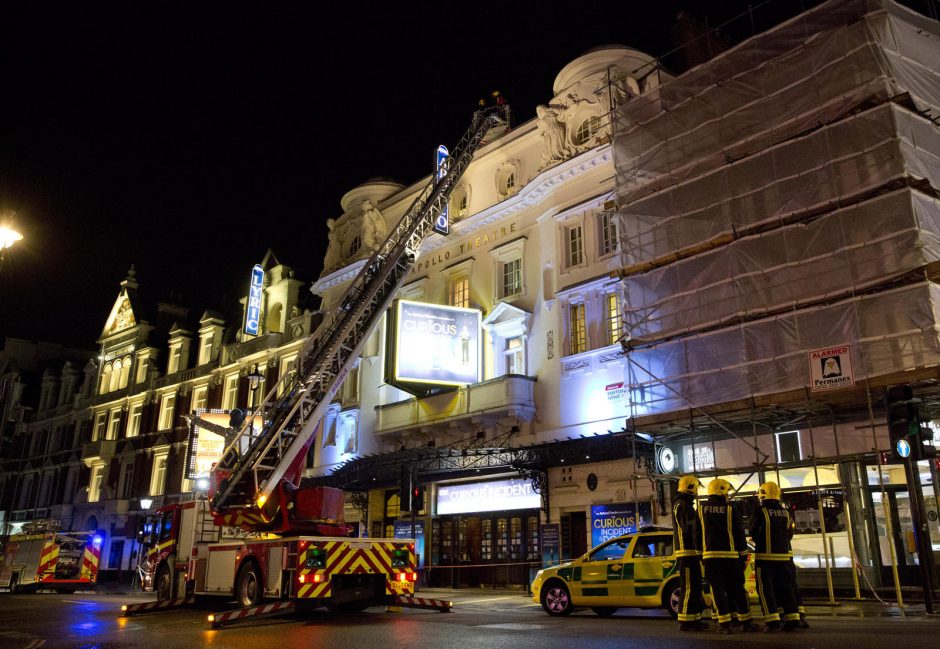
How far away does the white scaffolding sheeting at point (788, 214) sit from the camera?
1508cm

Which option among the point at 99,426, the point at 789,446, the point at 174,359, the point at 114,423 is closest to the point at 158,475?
the point at 174,359

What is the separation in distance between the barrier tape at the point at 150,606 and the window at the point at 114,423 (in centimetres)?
3402

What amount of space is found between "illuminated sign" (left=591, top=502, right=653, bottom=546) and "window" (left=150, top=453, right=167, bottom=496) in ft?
94.0

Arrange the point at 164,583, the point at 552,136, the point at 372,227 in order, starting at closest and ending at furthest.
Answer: the point at 164,583 < the point at 552,136 < the point at 372,227

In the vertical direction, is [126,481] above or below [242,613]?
above

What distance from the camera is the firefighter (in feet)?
32.2

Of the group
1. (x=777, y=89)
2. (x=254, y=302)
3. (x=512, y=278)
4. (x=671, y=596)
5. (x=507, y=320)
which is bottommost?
(x=671, y=596)

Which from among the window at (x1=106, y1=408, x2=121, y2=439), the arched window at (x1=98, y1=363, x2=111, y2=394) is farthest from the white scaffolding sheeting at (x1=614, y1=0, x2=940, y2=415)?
the arched window at (x1=98, y1=363, x2=111, y2=394)

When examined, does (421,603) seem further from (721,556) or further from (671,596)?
(721,556)

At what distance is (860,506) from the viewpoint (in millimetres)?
16547

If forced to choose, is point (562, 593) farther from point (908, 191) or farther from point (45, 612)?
point (45, 612)

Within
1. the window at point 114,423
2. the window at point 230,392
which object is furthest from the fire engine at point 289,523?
the window at point 114,423

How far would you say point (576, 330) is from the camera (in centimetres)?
2373

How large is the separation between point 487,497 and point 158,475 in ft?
82.1
